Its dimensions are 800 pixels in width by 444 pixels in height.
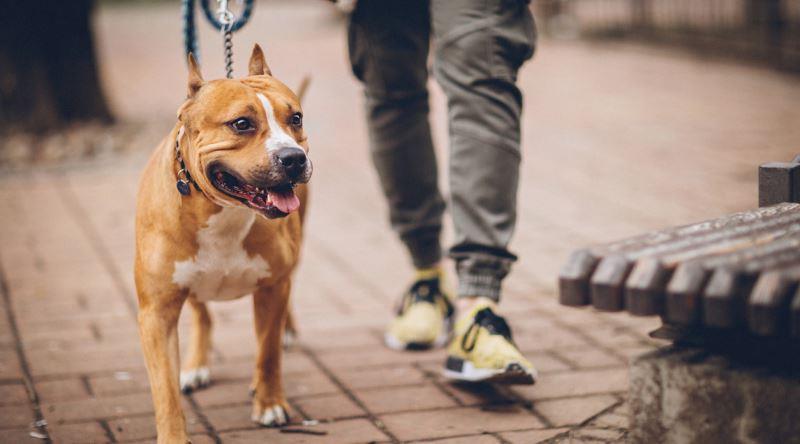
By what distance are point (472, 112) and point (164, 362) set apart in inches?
46.8

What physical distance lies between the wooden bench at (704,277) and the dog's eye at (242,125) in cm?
83

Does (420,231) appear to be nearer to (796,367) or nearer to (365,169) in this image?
(796,367)

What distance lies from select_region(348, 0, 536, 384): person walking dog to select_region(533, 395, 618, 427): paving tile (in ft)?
0.36

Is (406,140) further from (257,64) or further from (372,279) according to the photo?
(372,279)

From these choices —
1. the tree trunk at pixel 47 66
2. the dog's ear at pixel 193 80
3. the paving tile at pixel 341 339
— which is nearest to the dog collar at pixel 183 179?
the dog's ear at pixel 193 80

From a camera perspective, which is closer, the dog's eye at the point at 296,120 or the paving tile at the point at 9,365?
the dog's eye at the point at 296,120

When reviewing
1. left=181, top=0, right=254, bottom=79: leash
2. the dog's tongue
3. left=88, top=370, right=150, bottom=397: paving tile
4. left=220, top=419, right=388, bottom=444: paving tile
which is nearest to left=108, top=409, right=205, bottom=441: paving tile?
left=220, top=419, right=388, bottom=444: paving tile

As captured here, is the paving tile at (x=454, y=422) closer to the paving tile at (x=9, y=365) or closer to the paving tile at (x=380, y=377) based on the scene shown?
the paving tile at (x=380, y=377)

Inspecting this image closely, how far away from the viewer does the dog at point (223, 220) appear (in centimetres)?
235

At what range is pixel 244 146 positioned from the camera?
235 centimetres

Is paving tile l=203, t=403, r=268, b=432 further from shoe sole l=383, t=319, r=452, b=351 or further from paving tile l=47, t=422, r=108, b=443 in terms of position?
shoe sole l=383, t=319, r=452, b=351

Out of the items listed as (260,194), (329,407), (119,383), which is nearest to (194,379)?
(119,383)

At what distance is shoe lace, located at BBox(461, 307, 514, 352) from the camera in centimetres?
296

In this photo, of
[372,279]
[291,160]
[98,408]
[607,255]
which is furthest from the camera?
[372,279]
